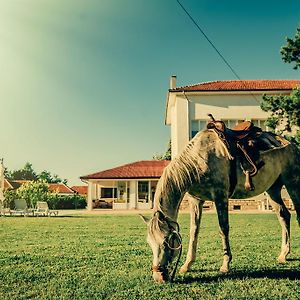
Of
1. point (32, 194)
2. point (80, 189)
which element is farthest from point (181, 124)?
point (80, 189)

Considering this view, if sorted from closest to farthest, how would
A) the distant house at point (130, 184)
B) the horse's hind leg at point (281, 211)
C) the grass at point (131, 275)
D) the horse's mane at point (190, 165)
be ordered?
the grass at point (131, 275), the horse's mane at point (190, 165), the horse's hind leg at point (281, 211), the distant house at point (130, 184)

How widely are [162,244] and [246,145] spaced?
7.55 feet

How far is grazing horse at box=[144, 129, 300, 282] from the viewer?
4609 millimetres

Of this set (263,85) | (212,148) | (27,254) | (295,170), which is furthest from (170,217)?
(263,85)

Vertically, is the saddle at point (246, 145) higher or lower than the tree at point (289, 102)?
lower

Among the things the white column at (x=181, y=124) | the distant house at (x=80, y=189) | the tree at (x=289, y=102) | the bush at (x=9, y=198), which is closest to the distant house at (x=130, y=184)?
the white column at (x=181, y=124)

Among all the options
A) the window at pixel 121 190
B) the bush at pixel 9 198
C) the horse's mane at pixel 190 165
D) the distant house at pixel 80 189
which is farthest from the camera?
the distant house at pixel 80 189

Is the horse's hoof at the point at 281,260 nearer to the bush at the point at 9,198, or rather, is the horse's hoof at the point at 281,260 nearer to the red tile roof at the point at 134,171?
the red tile roof at the point at 134,171

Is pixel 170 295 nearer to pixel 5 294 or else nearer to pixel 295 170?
pixel 5 294

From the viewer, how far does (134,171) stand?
4094cm

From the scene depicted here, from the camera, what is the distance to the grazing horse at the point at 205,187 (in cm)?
461

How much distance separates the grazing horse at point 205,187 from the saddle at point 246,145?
9 centimetres

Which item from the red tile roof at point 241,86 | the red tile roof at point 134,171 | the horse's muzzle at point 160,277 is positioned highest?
the red tile roof at point 241,86

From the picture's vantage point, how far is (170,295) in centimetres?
416
